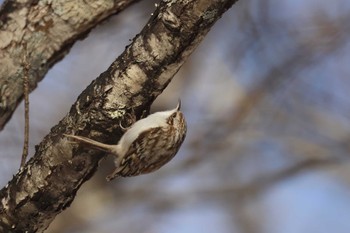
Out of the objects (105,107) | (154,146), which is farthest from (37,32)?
(105,107)

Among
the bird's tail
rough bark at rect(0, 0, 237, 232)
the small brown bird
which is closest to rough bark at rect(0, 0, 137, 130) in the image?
the small brown bird

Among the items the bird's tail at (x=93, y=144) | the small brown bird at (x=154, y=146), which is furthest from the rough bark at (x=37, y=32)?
the bird's tail at (x=93, y=144)

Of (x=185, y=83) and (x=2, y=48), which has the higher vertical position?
(x=2, y=48)

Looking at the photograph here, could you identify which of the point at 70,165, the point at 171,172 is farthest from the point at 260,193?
the point at 70,165

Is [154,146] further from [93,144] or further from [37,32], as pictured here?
[37,32]

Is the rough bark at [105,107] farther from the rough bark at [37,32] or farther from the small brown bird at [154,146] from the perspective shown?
the rough bark at [37,32]

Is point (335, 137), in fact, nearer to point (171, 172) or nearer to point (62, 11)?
point (171, 172)
